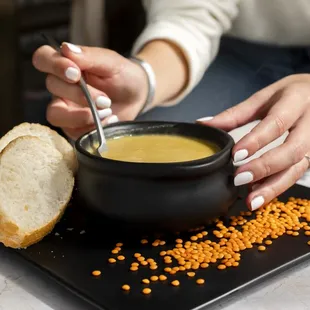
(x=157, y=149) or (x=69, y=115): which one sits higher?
(x=157, y=149)

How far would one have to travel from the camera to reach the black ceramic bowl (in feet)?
2.43

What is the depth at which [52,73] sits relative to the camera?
1.09 meters

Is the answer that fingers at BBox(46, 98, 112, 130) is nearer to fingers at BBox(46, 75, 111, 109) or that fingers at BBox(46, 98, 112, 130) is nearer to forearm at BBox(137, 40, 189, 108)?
fingers at BBox(46, 75, 111, 109)

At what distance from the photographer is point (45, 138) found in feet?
2.93

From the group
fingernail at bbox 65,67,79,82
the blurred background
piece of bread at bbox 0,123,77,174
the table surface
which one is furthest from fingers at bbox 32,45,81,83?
the blurred background

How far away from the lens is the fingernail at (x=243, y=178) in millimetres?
826

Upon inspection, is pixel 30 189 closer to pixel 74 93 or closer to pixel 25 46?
pixel 74 93

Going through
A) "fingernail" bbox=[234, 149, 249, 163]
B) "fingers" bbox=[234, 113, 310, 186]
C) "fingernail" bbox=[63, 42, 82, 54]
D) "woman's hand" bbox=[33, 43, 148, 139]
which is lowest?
"woman's hand" bbox=[33, 43, 148, 139]

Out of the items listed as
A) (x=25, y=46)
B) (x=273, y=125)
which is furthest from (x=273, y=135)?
(x=25, y=46)

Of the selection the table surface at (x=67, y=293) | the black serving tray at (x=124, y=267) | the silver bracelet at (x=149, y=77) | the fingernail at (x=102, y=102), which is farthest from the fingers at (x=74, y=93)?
the table surface at (x=67, y=293)

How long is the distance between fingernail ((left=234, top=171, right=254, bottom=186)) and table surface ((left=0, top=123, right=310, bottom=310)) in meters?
0.13

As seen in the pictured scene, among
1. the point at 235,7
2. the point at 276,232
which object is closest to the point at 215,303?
the point at 276,232

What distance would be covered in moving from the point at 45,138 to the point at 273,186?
0.32m

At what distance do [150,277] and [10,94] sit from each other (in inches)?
81.7
